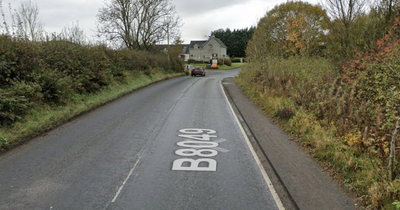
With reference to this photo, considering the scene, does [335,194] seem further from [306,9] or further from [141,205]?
[306,9]

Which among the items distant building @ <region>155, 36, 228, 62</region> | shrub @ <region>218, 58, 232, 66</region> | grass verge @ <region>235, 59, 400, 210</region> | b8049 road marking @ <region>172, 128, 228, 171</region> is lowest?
b8049 road marking @ <region>172, 128, 228, 171</region>

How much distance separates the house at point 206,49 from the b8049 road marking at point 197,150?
274 ft

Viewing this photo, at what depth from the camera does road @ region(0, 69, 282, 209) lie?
14.8 feet

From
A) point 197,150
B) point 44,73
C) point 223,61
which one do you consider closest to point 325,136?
point 197,150

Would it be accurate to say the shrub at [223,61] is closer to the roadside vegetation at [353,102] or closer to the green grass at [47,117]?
the roadside vegetation at [353,102]

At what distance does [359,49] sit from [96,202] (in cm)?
1110

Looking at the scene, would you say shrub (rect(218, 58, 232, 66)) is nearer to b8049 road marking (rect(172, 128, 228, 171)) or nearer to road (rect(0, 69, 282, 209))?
road (rect(0, 69, 282, 209))

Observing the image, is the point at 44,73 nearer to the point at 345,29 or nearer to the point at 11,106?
the point at 11,106

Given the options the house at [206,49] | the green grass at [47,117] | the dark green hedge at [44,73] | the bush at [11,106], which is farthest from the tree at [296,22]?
the house at [206,49]

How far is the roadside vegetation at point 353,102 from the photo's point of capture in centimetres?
496

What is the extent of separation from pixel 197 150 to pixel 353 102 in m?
4.92

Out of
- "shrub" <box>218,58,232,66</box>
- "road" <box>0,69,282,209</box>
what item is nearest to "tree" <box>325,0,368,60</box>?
"road" <box>0,69,282,209</box>

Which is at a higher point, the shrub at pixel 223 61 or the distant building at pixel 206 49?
the distant building at pixel 206 49

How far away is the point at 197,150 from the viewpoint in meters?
7.08
